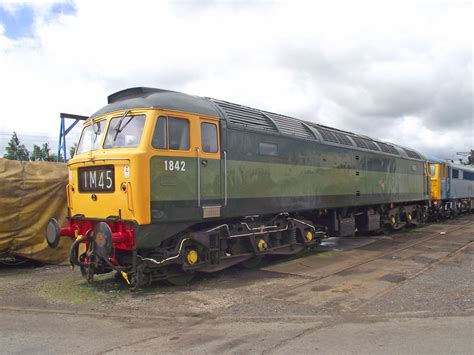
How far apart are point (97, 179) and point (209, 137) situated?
2.08 m

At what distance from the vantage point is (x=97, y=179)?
738 cm

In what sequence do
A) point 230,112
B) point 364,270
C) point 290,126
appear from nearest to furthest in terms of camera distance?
1. point 230,112
2. point 364,270
3. point 290,126

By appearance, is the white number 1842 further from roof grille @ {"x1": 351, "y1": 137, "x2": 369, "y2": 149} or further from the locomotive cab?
roof grille @ {"x1": 351, "y1": 137, "x2": 369, "y2": 149}

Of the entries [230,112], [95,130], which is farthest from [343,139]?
[95,130]

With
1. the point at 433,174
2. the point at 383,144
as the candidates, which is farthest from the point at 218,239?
the point at 433,174

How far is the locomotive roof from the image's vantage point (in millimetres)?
7500

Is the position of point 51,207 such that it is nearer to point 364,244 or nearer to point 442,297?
point 442,297

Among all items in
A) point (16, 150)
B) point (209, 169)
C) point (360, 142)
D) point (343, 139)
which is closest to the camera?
point (209, 169)

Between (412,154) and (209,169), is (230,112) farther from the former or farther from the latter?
(412,154)

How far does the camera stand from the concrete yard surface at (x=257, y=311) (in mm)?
4875

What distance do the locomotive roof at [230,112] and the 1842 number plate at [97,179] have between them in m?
1.11

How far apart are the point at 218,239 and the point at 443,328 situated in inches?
161

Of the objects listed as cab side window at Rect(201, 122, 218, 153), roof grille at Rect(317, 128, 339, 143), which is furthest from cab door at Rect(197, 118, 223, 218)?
roof grille at Rect(317, 128, 339, 143)

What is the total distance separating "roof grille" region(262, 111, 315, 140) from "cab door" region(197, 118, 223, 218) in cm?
228
